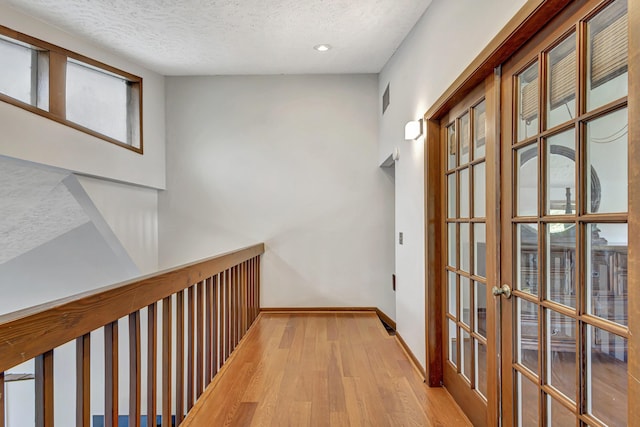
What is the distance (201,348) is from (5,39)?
2.62 metres

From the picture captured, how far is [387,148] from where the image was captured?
13.6ft

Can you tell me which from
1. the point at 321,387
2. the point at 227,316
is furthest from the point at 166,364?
the point at 227,316

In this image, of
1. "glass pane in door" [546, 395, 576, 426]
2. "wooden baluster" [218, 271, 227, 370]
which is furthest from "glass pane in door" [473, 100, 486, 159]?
"wooden baluster" [218, 271, 227, 370]

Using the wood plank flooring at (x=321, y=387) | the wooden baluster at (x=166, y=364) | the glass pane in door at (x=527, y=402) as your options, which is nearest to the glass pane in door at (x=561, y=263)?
the glass pane in door at (x=527, y=402)

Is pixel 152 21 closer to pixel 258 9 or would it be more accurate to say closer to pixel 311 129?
pixel 258 9

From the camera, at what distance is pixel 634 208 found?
960 millimetres

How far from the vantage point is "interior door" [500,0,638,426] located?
42.3 inches

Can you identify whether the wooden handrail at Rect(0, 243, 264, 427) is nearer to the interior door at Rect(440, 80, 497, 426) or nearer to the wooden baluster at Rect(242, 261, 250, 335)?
the wooden baluster at Rect(242, 261, 250, 335)

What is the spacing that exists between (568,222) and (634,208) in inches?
13.1

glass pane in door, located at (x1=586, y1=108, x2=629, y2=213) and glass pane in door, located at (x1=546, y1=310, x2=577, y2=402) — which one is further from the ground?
glass pane in door, located at (x1=586, y1=108, x2=629, y2=213)

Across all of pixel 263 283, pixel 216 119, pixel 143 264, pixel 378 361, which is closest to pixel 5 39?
pixel 216 119

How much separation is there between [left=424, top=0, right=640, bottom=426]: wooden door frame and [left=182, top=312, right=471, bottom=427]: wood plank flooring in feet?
1.09

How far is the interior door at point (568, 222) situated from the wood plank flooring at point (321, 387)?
75cm

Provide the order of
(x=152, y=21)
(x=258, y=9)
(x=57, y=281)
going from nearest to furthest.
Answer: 1. (x=258, y=9)
2. (x=152, y=21)
3. (x=57, y=281)
